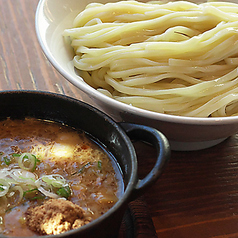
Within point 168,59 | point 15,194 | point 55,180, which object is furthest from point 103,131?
point 168,59

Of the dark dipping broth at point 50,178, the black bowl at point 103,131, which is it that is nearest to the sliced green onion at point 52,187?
the dark dipping broth at point 50,178

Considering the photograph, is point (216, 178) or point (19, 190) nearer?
point (19, 190)

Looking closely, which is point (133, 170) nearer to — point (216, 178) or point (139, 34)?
point (216, 178)

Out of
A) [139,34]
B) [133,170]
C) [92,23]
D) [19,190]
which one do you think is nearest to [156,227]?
[133,170]

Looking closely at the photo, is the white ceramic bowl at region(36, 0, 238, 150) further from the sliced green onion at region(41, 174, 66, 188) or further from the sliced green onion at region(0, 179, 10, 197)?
the sliced green onion at region(0, 179, 10, 197)

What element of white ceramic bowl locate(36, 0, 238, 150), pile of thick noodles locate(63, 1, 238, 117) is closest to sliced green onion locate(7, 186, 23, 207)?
white ceramic bowl locate(36, 0, 238, 150)

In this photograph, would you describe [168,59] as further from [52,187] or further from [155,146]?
[52,187]
